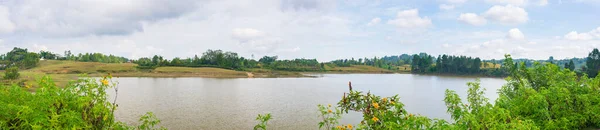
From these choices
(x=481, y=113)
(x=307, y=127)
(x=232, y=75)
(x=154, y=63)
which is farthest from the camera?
(x=154, y=63)

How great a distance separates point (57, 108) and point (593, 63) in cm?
10454

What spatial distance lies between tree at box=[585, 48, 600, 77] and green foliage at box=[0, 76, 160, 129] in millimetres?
100923

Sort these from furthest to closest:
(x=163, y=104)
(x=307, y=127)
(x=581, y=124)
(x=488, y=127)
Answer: (x=163, y=104) → (x=307, y=127) → (x=581, y=124) → (x=488, y=127)

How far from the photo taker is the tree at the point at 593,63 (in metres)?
80.7

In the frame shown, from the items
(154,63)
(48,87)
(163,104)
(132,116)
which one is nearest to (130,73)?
(154,63)

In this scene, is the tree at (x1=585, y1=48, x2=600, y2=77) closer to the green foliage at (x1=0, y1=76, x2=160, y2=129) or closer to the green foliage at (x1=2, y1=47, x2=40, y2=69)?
the green foliage at (x1=0, y1=76, x2=160, y2=129)

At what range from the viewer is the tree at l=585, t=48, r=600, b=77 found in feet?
265

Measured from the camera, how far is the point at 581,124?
798cm

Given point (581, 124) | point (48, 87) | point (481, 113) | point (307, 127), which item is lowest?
point (307, 127)

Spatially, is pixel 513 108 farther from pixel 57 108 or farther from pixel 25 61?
pixel 25 61

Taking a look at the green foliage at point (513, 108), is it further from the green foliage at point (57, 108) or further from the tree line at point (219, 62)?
the tree line at point (219, 62)

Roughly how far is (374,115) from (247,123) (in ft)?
58.3

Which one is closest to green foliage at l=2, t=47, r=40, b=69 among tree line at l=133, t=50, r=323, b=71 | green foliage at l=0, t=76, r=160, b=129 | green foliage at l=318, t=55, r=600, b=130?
tree line at l=133, t=50, r=323, b=71

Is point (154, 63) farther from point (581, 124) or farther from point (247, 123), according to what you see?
point (581, 124)
